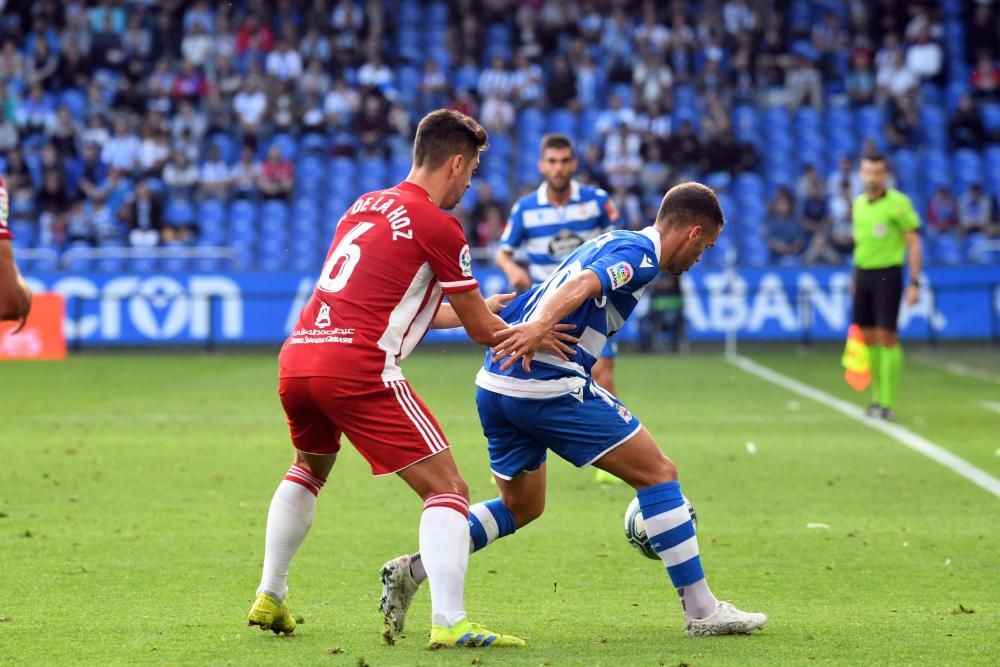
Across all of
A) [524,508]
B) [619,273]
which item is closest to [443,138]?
[619,273]

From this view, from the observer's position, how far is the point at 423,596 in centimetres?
691

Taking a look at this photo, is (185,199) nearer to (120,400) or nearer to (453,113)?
(120,400)

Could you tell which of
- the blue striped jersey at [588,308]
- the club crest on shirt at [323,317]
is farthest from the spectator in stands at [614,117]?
the club crest on shirt at [323,317]

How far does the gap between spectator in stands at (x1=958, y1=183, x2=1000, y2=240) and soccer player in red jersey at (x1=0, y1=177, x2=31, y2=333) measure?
964 inches

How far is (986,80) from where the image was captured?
99.9 ft

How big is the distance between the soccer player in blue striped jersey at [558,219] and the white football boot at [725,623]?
18.5 feet

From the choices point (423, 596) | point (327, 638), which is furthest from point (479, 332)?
point (423, 596)

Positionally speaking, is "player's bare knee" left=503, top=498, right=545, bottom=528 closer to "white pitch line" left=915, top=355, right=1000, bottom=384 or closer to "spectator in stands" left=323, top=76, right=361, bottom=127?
"white pitch line" left=915, top=355, right=1000, bottom=384

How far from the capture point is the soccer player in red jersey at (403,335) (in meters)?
5.55

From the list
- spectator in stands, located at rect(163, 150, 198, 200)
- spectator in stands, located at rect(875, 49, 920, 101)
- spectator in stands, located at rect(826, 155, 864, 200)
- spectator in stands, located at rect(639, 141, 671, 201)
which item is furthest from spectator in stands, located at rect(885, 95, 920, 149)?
spectator in stands, located at rect(163, 150, 198, 200)

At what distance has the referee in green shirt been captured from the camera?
1473 cm

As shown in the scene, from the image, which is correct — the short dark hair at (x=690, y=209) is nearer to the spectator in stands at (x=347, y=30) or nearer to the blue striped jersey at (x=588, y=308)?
the blue striped jersey at (x=588, y=308)

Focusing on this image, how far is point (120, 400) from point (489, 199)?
11557 mm

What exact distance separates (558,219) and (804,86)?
20.1 meters
